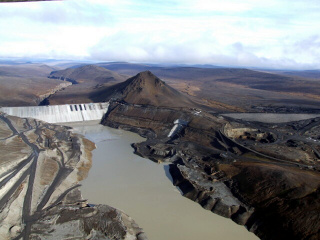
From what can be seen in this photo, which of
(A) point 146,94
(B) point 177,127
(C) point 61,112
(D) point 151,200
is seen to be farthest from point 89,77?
(D) point 151,200

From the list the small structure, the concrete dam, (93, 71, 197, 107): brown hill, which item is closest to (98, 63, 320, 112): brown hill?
(93, 71, 197, 107): brown hill

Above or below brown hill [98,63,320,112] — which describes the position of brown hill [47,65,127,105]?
below

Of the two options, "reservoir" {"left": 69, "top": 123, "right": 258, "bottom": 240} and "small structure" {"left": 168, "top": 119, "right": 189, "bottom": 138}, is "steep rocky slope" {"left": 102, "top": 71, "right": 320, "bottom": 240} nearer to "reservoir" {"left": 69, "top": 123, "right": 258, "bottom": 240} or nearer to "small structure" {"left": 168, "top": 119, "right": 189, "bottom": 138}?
"small structure" {"left": 168, "top": 119, "right": 189, "bottom": 138}

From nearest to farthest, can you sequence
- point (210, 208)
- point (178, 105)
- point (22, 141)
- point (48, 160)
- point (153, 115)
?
point (210, 208) → point (48, 160) → point (22, 141) → point (153, 115) → point (178, 105)

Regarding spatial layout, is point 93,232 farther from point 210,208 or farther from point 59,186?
point 210,208

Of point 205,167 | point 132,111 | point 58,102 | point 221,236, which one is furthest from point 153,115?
point 221,236

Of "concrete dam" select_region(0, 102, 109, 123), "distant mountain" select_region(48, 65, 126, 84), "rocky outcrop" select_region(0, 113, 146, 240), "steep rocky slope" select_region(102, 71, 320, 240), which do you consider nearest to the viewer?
"rocky outcrop" select_region(0, 113, 146, 240)
